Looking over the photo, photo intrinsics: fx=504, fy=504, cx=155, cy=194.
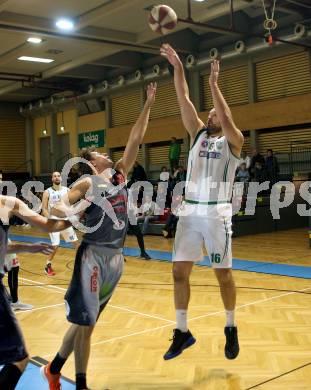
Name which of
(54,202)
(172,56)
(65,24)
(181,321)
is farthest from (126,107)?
(181,321)

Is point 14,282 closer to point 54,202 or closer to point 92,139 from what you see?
point 54,202

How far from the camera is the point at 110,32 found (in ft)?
53.5

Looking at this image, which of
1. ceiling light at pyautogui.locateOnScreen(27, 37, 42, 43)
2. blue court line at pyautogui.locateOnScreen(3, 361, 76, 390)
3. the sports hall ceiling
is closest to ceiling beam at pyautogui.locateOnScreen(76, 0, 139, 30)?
the sports hall ceiling

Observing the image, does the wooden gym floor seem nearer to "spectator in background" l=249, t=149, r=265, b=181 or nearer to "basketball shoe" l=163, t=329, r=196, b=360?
"basketball shoe" l=163, t=329, r=196, b=360

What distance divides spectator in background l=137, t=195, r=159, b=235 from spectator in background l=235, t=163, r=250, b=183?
283cm

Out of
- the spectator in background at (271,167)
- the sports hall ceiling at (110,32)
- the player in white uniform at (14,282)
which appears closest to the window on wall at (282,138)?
the spectator in background at (271,167)

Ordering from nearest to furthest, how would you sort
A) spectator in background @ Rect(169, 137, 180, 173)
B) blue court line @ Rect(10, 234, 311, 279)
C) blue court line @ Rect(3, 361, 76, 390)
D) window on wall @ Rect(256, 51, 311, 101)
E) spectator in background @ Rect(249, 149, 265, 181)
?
1. blue court line @ Rect(3, 361, 76, 390)
2. blue court line @ Rect(10, 234, 311, 279)
3. spectator in background @ Rect(249, 149, 265, 181)
4. window on wall @ Rect(256, 51, 311, 101)
5. spectator in background @ Rect(169, 137, 180, 173)

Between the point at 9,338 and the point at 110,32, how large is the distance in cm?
1462

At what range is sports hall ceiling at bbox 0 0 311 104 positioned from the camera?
1419cm

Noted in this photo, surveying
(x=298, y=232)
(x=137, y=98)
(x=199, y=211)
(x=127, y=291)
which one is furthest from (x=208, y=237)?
(x=137, y=98)

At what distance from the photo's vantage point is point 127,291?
7.88m

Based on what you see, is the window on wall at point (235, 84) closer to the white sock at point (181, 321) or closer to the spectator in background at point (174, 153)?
the spectator in background at point (174, 153)

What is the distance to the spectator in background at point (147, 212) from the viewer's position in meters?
15.6

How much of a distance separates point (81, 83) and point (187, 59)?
296 inches
